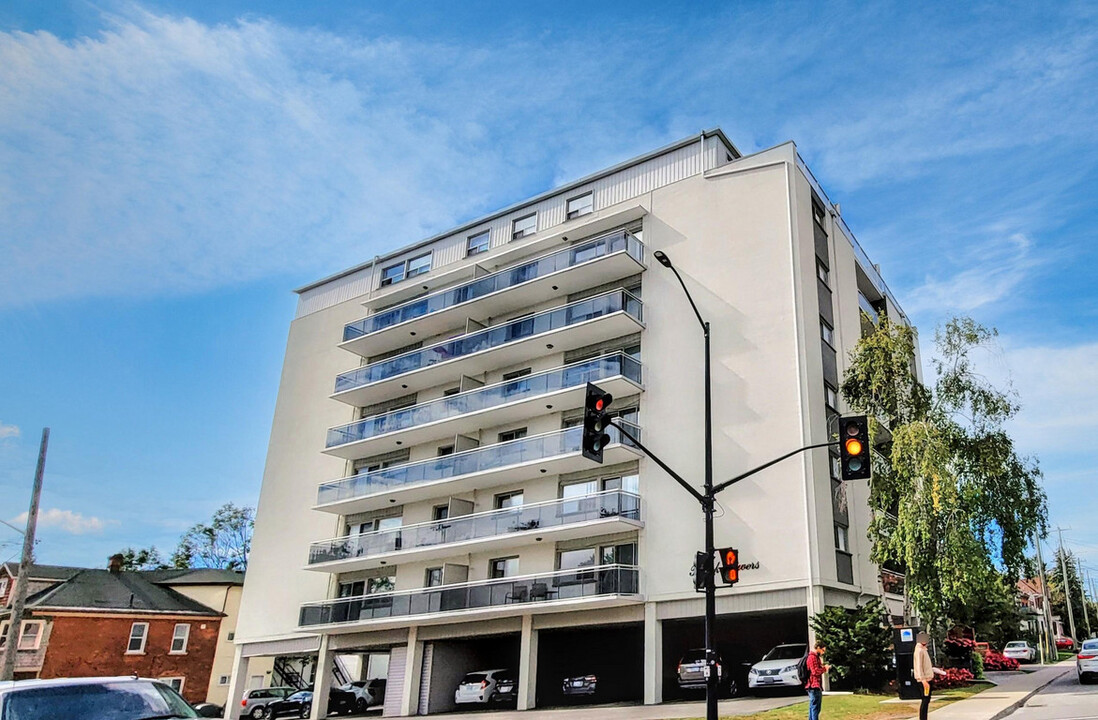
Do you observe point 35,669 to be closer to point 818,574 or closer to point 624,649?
point 624,649

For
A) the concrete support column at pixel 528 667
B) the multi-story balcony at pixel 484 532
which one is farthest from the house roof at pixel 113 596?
the concrete support column at pixel 528 667

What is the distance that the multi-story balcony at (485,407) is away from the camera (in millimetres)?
31281

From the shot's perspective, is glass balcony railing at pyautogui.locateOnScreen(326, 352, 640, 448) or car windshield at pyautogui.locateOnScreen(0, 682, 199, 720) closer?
car windshield at pyautogui.locateOnScreen(0, 682, 199, 720)

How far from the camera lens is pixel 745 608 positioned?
1033 inches

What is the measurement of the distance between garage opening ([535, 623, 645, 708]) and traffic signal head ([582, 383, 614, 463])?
2084 cm

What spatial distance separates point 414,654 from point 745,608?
1452 cm

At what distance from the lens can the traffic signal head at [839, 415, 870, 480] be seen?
46.6 feet

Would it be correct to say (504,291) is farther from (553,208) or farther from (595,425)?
(595,425)

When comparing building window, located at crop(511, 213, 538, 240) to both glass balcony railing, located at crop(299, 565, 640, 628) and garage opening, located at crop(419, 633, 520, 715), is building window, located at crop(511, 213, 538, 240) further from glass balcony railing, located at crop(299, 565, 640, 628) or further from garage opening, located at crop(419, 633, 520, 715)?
garage opening, located at crop(419, 633, 520, 715)

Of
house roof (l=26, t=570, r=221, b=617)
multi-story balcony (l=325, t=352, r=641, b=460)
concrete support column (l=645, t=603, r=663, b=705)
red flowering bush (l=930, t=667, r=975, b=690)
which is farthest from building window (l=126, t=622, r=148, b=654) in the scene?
red flowering bush (l=930, t=667, r=975, b=690)

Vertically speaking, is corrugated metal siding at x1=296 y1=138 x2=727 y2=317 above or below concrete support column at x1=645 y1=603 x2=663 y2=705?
above

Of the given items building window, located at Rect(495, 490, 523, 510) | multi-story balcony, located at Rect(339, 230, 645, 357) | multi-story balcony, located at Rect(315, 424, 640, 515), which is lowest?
building window, located at Rect(495, 490, 523, 510)

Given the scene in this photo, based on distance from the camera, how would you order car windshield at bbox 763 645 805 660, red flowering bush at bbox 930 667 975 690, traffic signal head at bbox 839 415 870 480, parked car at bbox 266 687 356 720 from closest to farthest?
traffic signal head at bbox 839 415 870 480 → red flowering bush at bbox 930 667 975 690 → car windshield at bbox 763 645 805 660 → parked car at bbox 266 687 356 720

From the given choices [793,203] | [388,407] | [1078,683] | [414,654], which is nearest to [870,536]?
[1078,683]
